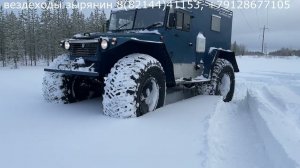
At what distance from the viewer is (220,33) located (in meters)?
9.77

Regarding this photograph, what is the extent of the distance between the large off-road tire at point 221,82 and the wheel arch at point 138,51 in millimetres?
2285

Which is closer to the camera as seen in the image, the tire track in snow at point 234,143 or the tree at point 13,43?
the tire track in snow at point 234,143

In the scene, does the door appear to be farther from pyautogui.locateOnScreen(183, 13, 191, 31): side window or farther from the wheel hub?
the wheel hub

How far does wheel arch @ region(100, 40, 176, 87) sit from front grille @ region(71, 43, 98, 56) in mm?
320

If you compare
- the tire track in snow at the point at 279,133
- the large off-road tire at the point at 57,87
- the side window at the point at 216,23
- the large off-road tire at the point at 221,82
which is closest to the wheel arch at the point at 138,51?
the large off-road tire at the point at 57,87

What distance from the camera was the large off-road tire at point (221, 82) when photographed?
8919mm

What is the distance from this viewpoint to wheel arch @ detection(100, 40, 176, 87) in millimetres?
5836

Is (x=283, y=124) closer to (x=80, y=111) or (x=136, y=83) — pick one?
(x=136, y=83)

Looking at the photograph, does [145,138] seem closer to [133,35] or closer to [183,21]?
[133,35]

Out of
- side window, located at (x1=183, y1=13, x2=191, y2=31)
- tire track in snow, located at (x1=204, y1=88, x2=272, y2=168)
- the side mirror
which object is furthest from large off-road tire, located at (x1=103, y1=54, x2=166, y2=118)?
side window, located at (x1=183, y1=13, x2=191, y2=31)

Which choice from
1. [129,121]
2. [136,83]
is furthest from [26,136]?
[136,83]

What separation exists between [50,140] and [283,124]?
4018mm

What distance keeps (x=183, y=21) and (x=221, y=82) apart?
3067 mm

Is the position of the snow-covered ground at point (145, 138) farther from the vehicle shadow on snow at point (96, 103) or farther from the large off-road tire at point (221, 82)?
the large off-road tire at point (221, 82)
